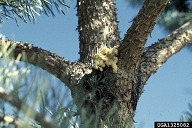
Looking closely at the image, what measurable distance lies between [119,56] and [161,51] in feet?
0.96

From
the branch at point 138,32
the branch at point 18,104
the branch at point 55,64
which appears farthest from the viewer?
the branch at point 55,64

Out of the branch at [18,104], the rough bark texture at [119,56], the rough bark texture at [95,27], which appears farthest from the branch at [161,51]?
the branch at [18,104]

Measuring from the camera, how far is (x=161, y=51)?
4.49 feet

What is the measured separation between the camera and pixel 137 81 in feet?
4.11

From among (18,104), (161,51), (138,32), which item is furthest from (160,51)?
(18,104)

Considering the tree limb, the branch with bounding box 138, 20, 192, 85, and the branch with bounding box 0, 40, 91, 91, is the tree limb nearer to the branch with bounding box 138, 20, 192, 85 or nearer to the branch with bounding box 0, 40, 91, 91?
the branch with bounding box 138, 20, 192, 85

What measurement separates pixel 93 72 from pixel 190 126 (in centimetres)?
66

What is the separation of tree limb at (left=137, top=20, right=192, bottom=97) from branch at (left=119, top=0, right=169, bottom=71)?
0.15 m

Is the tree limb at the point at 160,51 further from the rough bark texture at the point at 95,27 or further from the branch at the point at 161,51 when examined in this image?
the rough bark texture at the point at 95,27

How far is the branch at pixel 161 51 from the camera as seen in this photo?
51.6 inches

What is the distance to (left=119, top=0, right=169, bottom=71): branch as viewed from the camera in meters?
1.01

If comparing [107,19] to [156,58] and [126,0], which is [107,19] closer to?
[156,58]

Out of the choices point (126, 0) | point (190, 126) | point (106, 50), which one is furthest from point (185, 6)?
point (190, 126)

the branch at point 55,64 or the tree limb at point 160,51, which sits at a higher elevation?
the tree limb at point 160,51
